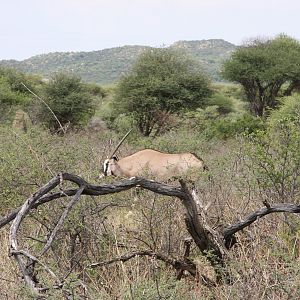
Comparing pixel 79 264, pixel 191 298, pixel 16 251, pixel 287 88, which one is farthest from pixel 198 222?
pixel 287 88

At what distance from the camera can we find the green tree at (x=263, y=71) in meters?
27.5

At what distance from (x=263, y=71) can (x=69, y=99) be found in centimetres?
915

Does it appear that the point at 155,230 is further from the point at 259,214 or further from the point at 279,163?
the point at 279,163

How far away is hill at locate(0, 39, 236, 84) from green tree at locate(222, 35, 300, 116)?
42.5m

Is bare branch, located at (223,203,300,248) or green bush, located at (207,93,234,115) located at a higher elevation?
bare branch, located at (223,203,300,248)

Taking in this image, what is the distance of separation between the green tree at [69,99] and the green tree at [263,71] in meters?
7.23

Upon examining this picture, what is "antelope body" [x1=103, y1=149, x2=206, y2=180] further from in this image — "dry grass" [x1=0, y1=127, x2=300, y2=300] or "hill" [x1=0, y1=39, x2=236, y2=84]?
"hill" [x1=0, y1=39, x2=236, y2=84]

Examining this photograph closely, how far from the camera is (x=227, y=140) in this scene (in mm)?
16484

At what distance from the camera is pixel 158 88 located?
2275 centimetres

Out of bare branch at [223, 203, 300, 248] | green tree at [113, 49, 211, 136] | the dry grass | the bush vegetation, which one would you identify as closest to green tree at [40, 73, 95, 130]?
green tree at [113, 49, 211, 136]

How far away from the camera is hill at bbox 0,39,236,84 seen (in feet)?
250

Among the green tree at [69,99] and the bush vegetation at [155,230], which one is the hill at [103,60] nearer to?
the green tree at [69,99]

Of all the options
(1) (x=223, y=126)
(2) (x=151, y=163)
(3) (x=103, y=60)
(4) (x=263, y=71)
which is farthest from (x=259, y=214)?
(3) (x=103, y=60)

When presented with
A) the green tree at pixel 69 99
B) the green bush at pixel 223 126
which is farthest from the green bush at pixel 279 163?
the green tree at pixel 69 99
